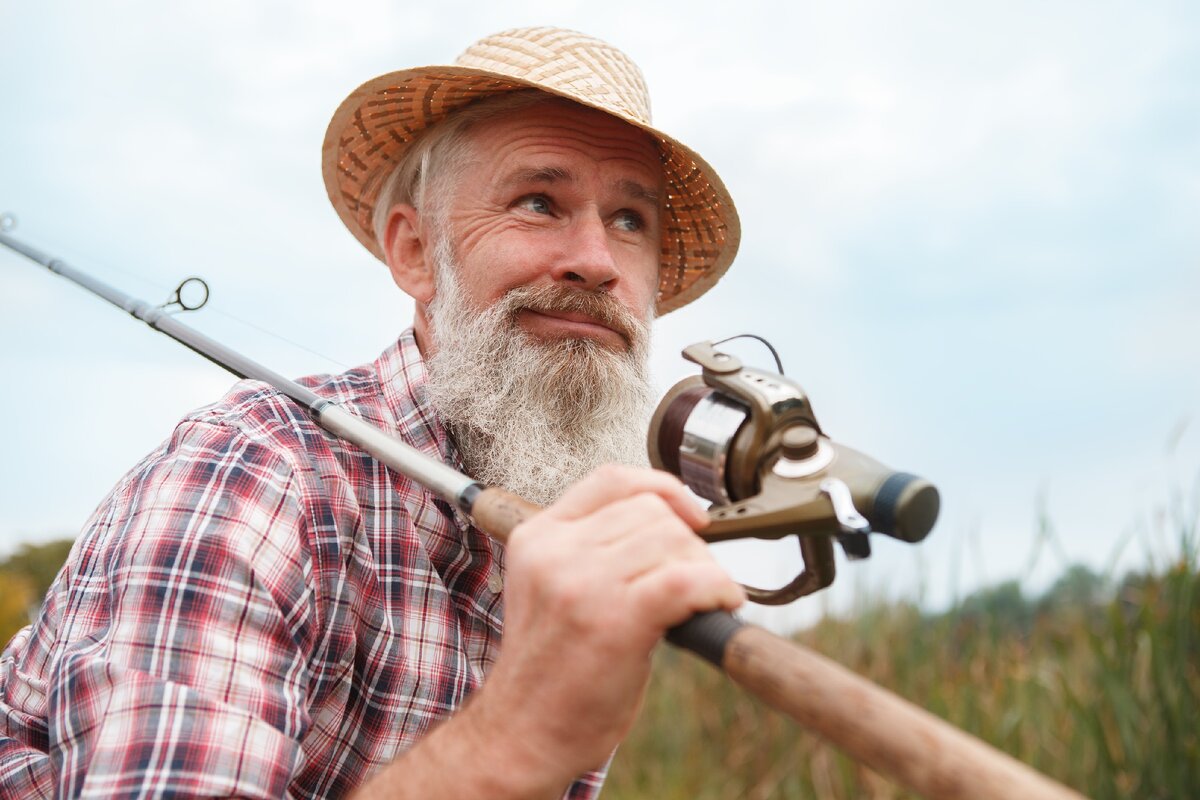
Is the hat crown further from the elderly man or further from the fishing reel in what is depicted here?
the fishing reel

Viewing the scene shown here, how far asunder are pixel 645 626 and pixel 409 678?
1.16 m

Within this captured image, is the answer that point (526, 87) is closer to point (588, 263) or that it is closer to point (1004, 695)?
point (588, 263)

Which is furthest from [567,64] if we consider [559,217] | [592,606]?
[592,606]

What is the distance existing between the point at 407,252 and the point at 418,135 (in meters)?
0.41

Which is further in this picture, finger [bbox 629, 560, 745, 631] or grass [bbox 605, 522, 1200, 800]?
grass [bbox 605, 522, 1200, 800]

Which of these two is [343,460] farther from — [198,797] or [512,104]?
[512,104]

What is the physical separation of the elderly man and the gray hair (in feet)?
0.04

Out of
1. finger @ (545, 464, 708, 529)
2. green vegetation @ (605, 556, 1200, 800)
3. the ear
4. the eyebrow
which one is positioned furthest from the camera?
green vegetation @ (605, 556, 1200, 800)

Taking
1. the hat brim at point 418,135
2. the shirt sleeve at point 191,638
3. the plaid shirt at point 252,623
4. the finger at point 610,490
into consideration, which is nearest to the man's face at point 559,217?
the hat brim at point 418,135

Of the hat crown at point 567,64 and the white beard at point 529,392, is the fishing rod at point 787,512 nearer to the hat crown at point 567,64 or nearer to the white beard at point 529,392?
the white beard at point 529,392

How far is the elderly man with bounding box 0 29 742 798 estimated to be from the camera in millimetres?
1628

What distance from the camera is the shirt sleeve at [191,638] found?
1889 millimetres

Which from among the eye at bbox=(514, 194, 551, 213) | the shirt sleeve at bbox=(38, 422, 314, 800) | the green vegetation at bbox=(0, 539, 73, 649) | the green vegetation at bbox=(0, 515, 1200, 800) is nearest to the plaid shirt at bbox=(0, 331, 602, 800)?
the shirt sleeve at bbox=(38, 422, 314, 800)

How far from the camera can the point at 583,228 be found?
3088 millimetres
